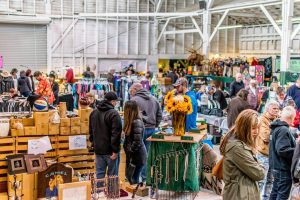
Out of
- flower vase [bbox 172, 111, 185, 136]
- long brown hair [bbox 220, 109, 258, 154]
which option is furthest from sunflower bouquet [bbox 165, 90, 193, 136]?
long brown hair [bbox 220, 109, 258, 154]

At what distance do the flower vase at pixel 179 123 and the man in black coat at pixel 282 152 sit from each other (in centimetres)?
102

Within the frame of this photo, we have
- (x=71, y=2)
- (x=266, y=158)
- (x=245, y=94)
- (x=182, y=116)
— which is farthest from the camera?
(x=71, y=2)

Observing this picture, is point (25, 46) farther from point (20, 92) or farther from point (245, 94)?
point (245, 94)

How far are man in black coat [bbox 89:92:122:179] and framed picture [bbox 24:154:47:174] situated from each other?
0.70 meters

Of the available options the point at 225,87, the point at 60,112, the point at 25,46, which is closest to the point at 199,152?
the point at 60,112

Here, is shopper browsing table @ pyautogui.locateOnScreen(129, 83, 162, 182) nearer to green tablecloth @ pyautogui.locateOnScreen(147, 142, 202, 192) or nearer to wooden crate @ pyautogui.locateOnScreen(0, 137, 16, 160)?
green tablecloth @ pyautogui.locateOnScreen(147, 142, 202, 192)


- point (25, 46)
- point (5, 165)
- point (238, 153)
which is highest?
point (25, 46)

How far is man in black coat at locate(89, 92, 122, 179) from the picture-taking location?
5.41 metres

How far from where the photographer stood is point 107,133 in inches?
216

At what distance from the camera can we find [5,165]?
218 inches

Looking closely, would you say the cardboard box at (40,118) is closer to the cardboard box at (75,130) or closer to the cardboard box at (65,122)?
the cardboard box at (65,122)

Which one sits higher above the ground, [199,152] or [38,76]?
[38,76]

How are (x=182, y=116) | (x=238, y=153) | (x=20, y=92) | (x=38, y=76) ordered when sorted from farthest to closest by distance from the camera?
1. (x=20, y=92)
2. (x=38, y=76)
3. (x=182, y=116)
4. (x=238, y=153)

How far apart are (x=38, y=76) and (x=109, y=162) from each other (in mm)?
5382
